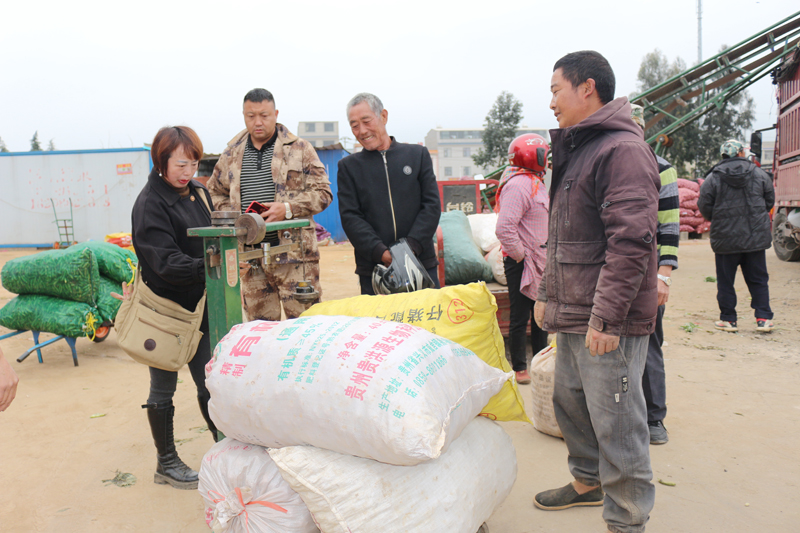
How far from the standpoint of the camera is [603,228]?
188 centimetres

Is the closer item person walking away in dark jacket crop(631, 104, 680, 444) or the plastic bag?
person walking away in dark jacket crop(631, 104, 680, 444)

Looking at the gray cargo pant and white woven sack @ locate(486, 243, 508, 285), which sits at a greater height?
white woven sack @ locate(486, 243, 508, 285)

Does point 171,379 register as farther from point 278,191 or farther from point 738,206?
point 738,206

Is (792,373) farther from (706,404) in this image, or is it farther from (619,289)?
(619,289)

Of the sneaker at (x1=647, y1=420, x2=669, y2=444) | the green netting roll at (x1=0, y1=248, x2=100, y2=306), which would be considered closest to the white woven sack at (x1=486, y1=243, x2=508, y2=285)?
the sneaker at (x1=647, y1=420, x2=669, y2=444)

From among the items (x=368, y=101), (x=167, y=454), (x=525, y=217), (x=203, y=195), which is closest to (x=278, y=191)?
(x=203, y=195)

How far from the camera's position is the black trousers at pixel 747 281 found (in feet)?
16.9

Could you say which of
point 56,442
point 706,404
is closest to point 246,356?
point 56,442

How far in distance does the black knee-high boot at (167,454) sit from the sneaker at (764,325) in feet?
17.1

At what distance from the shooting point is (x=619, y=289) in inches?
68.1

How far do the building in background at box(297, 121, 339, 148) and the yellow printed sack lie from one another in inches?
2458

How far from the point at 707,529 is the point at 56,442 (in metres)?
3.44

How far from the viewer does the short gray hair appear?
281 cm

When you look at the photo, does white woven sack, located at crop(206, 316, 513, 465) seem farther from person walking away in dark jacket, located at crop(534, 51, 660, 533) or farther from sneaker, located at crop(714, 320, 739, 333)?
sneaker, located at crop(714, 320, 739, 333)
